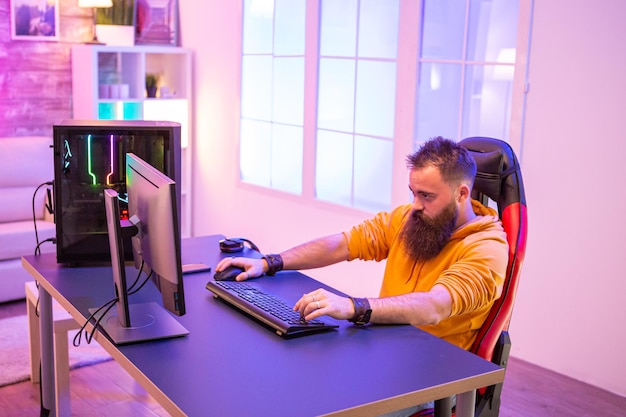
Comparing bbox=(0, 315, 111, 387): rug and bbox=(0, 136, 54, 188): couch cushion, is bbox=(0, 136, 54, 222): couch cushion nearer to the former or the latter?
bbox=(0, 136, 54, 188): couch cushion

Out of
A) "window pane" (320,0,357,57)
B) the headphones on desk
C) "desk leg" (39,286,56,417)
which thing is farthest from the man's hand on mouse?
"window pane" (320,0,357,57)

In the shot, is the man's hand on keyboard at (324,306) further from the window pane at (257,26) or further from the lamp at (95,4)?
the lamp at (95,4)

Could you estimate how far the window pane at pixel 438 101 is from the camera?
4.50 metres

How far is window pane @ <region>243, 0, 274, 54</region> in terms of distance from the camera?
5.64 meters

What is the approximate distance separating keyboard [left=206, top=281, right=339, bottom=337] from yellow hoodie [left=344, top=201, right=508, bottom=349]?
41 centimetres

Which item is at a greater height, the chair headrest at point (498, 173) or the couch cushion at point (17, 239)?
the chair headrest at point (498, 173)

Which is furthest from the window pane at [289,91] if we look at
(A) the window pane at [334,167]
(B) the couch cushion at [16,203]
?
(B) the couch cushion at [16,203]

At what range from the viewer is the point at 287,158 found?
221 inches

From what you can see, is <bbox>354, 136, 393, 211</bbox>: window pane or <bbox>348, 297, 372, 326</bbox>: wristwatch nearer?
<bbox>348, 297, 372, 326</bbox>: wristwatch

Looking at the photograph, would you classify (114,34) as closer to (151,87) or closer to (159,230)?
(151,87)

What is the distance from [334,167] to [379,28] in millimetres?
943

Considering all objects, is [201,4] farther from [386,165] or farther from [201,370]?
[201,370]

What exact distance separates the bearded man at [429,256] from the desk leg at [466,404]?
0.28 metres

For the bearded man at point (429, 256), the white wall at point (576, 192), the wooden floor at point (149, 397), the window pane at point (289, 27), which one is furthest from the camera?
the window pane at point (289, 27)
